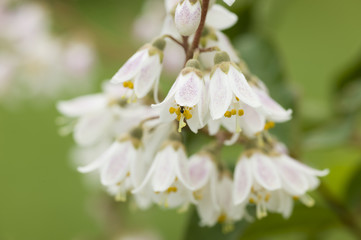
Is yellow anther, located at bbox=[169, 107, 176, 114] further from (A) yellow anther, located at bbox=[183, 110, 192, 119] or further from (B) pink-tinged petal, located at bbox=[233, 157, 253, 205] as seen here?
(B) pink-tinged petal, located at bbox=[233, 157, 253, 205]

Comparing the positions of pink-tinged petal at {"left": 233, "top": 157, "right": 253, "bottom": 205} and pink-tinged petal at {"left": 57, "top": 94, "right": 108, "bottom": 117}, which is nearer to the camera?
pink-tinged petal at {"left": 233, "top": 157, "right": 253, "bottom": 205}

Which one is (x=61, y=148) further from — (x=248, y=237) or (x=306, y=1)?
(x=248, y=237)

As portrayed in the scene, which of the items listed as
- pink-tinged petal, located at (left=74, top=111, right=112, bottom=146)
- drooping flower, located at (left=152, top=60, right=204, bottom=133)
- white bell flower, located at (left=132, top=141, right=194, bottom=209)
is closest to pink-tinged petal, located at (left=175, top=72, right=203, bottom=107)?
drooping flower, located at (left=152, top=60, right=204, bottom=133)

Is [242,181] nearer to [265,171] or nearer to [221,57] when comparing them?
[265,171]

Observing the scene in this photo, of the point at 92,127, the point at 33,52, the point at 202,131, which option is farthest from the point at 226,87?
the point at 33,52

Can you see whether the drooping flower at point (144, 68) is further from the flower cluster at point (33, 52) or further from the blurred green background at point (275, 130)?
the flower cluster at point (33, 52)
